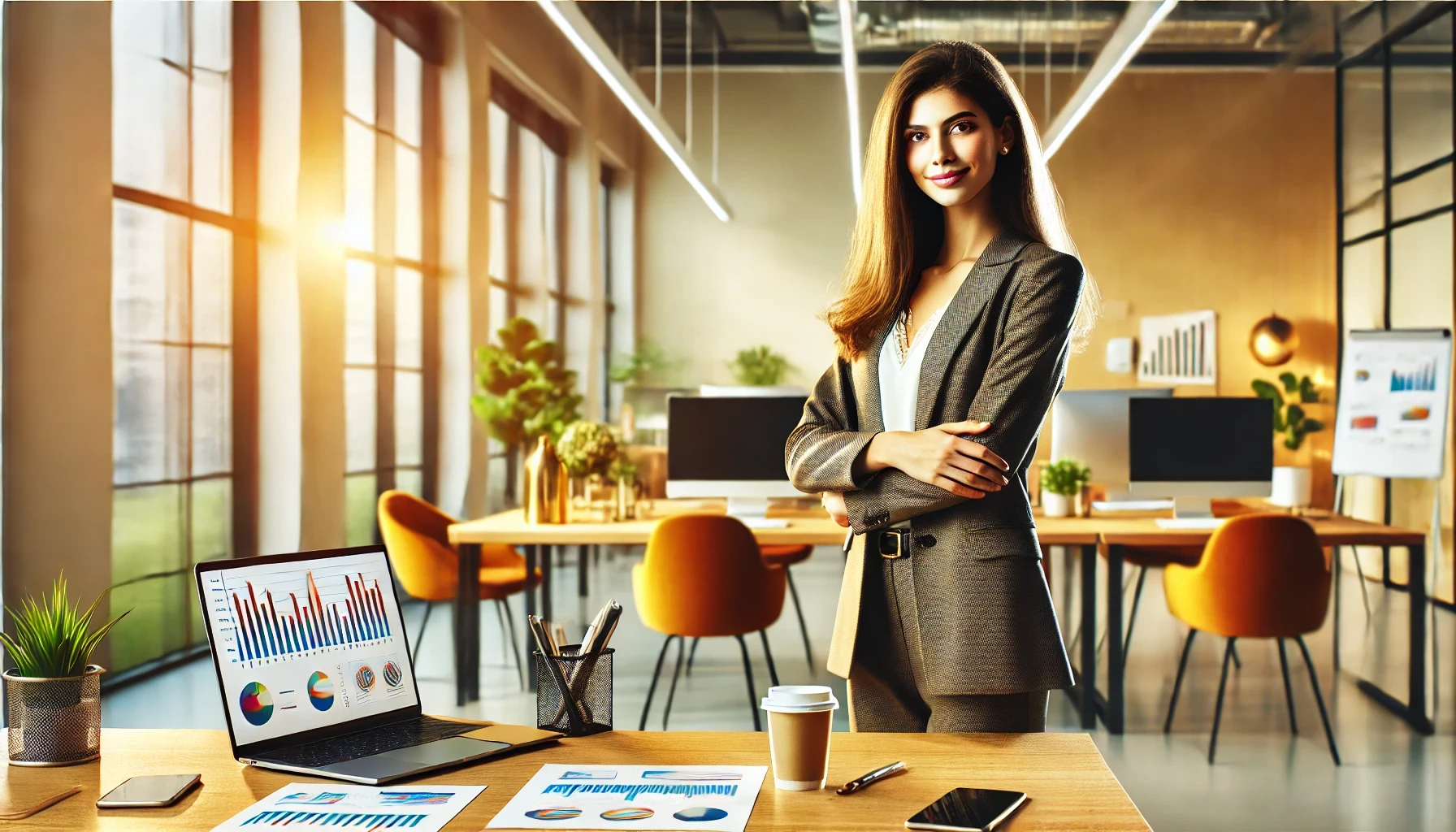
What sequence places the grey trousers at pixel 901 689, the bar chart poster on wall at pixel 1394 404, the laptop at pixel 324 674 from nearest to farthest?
the laptop at pixel 324 674, the grey trousers at pixel 901 689, the bar chart poster on wall at pixel 1394 404

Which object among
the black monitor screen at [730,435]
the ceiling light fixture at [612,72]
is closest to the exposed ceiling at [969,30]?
the ceiling light fixture at [612,72]

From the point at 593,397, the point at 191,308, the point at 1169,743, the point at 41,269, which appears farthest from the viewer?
the point at 593,397

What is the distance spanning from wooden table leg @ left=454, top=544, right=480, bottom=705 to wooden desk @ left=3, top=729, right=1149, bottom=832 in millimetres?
2754

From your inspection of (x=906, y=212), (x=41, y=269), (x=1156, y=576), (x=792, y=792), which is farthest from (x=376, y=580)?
(x=1156, y=576)

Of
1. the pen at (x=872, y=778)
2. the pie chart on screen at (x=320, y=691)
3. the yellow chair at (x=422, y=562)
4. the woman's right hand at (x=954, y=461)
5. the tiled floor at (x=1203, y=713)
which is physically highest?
the woman's right hand at (x=954, y=461)

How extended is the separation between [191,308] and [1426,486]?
7.42 metres

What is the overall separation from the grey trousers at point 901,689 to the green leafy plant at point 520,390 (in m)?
5.42

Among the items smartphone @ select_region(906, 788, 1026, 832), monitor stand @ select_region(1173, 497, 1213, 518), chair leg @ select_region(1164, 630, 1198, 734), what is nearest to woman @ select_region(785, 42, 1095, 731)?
smartphone @ select_region(906, 788, 1026, 832)

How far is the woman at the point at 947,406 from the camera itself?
139 cm

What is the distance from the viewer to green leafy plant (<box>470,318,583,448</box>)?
688 centimetres

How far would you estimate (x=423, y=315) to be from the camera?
7695 mm

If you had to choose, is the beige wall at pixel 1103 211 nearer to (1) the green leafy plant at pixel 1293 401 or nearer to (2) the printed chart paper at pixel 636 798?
(1) the green leafy plant at pixel 1293 401

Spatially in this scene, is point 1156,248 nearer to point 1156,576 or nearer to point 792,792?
point 1156,576

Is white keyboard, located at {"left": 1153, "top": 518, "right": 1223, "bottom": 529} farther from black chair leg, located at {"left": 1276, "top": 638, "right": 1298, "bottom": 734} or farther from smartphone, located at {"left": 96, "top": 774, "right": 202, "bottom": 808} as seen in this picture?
smartphone, located at {"left": 96, "top": 774, "right": 202, "bottom": 808}
